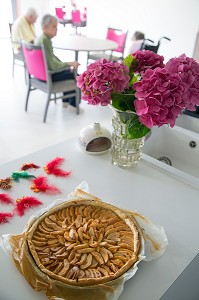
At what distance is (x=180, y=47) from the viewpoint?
4.80m

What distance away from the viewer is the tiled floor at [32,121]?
2.52 meters

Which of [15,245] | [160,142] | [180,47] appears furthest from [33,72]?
[180,47]

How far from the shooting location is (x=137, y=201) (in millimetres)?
890

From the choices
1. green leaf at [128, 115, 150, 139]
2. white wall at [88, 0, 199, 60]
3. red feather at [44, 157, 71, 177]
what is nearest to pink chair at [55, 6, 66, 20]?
white wall at [88, 0, 199, 60]

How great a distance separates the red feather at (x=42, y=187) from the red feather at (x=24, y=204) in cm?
5

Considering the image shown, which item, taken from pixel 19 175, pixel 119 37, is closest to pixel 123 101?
pixel 19 175

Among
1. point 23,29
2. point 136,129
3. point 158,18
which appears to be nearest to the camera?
point 136,129

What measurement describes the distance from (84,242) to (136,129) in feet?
1.29

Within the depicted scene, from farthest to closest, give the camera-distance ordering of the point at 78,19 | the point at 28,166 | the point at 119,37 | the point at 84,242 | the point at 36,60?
the point at 78,19 < the point at 119,37 < the point at 36,60 < the point at 28,166 < the point at 84,242

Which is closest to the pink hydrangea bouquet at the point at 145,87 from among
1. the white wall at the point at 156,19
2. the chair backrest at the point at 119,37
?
the chair backrest at the point at 119,37

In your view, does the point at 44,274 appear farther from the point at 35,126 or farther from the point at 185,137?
the point at 35,126

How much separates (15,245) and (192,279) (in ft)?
1.52

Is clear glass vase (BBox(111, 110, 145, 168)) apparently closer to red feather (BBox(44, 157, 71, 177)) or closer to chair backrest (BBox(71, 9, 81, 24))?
red feather (BBox(44, 157, 71, 177))

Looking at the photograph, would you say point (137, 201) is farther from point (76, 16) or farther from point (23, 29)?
point (76, 16)
